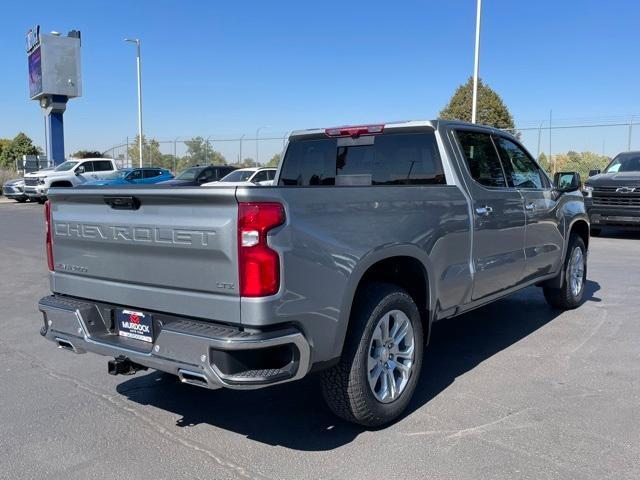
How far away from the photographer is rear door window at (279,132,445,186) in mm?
4805

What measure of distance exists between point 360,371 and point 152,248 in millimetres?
1393

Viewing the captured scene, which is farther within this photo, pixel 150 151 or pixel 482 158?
pixel 150 151

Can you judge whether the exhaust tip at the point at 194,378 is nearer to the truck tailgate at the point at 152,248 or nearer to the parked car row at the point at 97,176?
the truck tailgate at the point at 152,248

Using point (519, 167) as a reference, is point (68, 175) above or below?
below

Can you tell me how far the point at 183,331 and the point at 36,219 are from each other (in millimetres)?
19265

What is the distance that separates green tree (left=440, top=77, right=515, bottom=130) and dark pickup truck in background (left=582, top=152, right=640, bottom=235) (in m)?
25.6

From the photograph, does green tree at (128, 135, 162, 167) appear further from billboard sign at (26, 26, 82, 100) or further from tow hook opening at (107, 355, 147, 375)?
tow hook opening at (107, 355, 147, 375)

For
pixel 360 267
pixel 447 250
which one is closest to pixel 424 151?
pixel 447 250

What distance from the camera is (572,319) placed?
6602 millimetres

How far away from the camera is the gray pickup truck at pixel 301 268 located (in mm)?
3057

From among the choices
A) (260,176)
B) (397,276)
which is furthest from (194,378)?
(260,176)

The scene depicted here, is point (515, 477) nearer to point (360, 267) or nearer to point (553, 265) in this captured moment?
point (360, 267)

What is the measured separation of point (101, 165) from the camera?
Answer: 29125mm

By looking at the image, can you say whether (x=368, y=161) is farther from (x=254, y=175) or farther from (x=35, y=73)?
(x=35, y=73)
